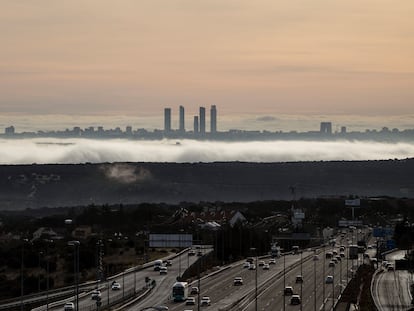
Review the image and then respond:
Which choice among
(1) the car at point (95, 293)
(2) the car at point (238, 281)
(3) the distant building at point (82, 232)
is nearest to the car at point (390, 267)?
(2) the car at point (238, 281)

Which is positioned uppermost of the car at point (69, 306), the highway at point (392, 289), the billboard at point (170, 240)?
the billboard at point (170, 240)

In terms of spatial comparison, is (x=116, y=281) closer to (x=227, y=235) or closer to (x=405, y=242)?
(x=227, y=235)

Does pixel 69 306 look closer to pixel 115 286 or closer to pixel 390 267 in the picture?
pixel 115 286

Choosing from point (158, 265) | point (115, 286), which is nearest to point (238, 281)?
point (115, 286)

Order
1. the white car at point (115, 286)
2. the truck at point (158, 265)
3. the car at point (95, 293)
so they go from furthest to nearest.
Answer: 1. the truck at point (158, 265)
2. the white car at point (115, 286)
3. the car at point (95, 293)

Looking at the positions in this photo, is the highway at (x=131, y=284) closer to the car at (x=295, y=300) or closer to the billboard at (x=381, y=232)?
the car at (x=295, y=300)

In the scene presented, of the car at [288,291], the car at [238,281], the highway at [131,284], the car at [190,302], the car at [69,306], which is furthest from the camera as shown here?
the car at [238,281]
